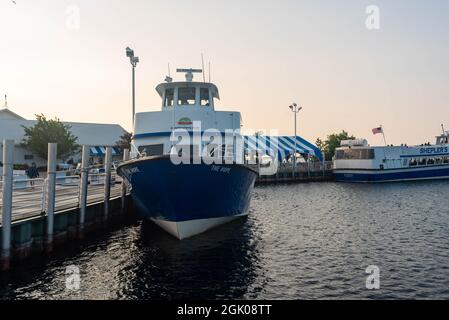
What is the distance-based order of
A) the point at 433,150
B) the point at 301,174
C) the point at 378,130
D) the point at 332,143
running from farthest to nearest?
1. the point at 332,143
2. the point at 301,174
3. the point at 378,130
4. the point at 433,150

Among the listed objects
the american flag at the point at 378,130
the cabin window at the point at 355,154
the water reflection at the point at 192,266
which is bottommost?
the water reflection at the point at 192,266

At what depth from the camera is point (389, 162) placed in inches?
2016

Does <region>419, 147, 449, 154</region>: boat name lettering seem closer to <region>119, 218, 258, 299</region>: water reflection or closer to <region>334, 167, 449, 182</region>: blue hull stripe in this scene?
<region>334, 167, 449, 182</region>: blue hull stripe

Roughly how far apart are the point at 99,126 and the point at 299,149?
33.4 m

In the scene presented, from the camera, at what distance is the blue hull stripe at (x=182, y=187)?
13.7 meters

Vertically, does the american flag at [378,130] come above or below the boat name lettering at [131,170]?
above

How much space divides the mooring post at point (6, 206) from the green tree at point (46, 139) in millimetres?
43504

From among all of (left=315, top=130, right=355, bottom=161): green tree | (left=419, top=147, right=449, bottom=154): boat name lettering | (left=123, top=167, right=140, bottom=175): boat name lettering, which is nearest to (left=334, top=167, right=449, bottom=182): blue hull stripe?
(left=419, top=147, right=449, bottom=154): boat name lettering

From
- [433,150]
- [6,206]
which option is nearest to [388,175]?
[433,150]

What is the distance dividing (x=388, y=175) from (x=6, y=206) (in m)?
49.3

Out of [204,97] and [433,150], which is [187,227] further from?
[433,150]

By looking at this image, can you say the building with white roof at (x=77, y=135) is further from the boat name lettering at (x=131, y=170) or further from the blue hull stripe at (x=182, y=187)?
the blue hull stripe at (x=182, y=187)

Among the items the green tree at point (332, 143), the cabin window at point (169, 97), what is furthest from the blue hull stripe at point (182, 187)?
the green tree at point (332, 143)

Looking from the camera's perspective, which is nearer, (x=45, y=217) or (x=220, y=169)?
(x=45, y=217)
